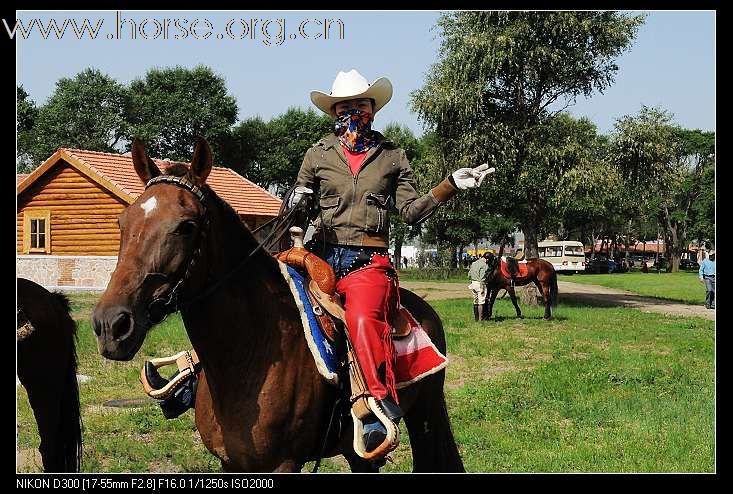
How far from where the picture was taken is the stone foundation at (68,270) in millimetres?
25219

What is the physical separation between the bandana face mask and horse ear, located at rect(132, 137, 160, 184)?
1.33 meters

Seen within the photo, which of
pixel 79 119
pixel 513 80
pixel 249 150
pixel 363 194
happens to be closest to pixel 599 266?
pixel 249 150

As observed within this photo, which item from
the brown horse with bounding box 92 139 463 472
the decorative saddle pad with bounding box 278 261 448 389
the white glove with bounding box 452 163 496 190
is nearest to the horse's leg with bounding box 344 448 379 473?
the brown horse with bounding box 92 139 463 472

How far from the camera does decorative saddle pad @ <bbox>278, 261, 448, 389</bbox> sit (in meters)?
3.85

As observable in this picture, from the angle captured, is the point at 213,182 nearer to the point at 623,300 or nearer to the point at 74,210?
the point at 74,210

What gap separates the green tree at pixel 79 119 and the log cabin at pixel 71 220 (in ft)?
52.4

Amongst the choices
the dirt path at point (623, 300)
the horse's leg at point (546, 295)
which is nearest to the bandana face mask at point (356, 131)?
the dirt path at point (623, 300)

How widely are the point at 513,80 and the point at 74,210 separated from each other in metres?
16.4

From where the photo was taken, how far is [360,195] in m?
4.35

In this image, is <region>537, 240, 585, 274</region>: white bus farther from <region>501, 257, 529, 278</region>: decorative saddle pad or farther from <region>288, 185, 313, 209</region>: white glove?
<region>288, 185, 313, 209</region>: white glove

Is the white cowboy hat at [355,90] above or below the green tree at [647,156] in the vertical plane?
below

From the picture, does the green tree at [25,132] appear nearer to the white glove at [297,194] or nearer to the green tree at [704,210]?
the white glove at [297,194]

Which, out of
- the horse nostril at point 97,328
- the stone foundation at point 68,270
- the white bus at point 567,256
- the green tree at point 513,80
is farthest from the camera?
the white bus at point 567,256

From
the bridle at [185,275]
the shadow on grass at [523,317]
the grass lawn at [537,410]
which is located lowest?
the grass lawn at [537,410]
